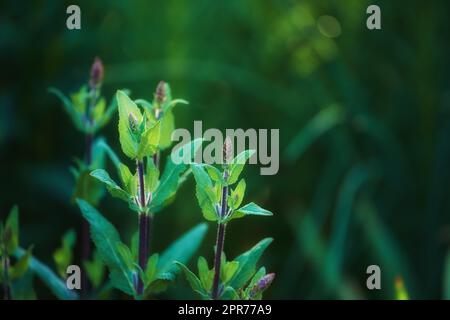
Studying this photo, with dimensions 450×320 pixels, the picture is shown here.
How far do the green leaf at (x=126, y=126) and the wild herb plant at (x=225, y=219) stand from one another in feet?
0.16

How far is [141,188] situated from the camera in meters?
0.48

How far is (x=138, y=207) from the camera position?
48cm

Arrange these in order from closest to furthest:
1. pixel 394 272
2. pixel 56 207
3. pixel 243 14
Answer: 1. pixel 394 272
2. pixel 56 207
3. pixel 243 14

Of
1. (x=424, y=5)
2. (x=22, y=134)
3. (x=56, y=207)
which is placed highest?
(x=424, y=5)

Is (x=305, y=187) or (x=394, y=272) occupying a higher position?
(x=305, y=187)

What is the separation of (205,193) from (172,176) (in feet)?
0.12

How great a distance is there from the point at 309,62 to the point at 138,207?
94 cm

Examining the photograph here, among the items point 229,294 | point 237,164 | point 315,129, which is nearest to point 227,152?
point 237,164

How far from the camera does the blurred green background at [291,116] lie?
3.72ft

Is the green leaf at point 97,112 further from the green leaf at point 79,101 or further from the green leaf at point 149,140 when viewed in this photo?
the green leaf at point 149,140

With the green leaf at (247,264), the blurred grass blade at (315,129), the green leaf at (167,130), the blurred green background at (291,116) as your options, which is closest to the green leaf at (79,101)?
the green leaf at (167,130)

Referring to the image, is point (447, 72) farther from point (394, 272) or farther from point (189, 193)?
point (189, 193)

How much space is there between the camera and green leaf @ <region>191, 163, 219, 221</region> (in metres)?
0.47
